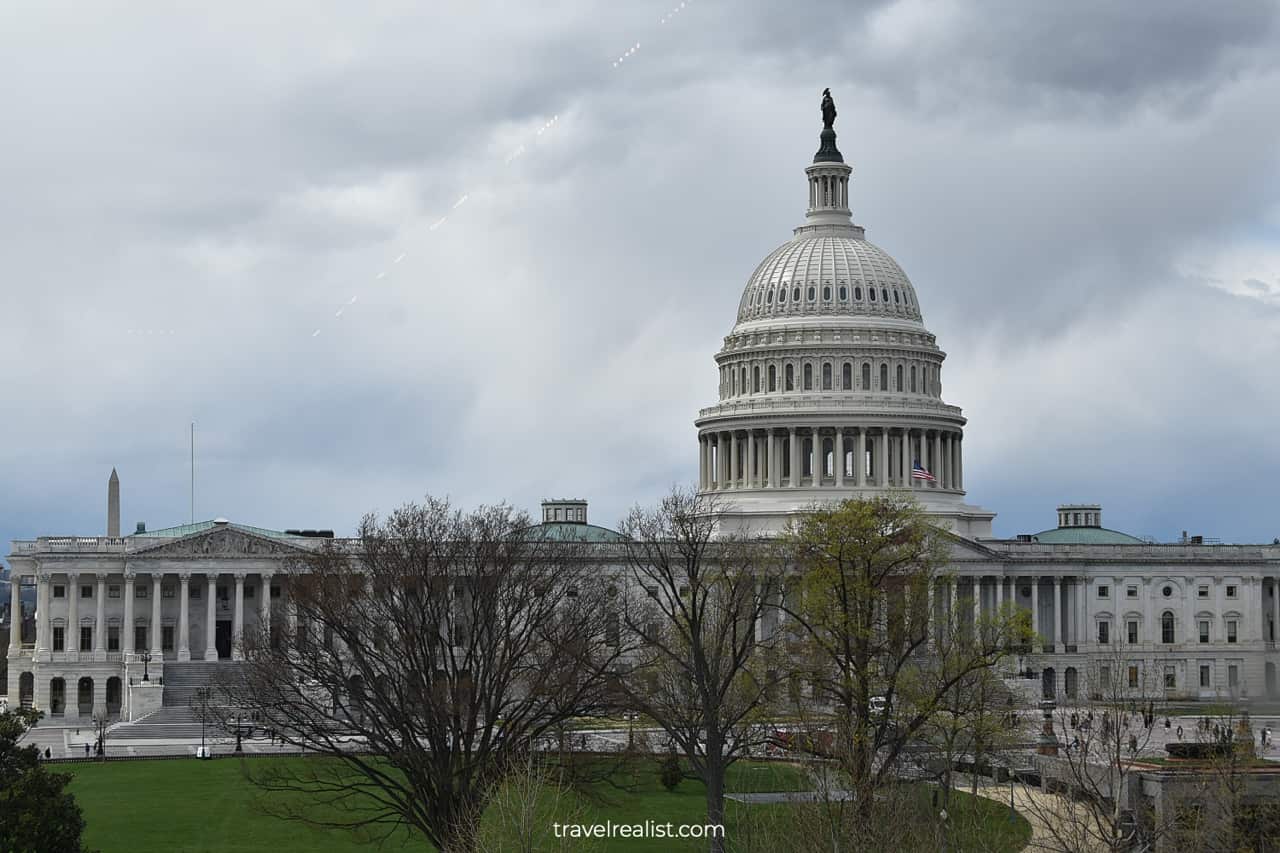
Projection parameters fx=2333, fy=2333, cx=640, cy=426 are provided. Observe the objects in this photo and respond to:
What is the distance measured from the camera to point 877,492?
168 metres

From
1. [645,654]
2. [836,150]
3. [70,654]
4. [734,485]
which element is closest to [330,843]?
[645,654]

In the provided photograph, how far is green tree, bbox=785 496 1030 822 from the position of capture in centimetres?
8031

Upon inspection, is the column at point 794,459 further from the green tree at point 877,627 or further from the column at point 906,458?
the green tree at point 877,627

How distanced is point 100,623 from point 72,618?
190cm

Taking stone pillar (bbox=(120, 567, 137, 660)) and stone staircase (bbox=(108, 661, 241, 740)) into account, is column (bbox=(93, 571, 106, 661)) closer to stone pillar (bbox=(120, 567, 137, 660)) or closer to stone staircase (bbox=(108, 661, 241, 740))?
stone pillar (bbox=(120, 567, 137, 660))

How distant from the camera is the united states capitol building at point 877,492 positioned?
548 feet

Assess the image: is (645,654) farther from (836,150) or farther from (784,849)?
(836,150)

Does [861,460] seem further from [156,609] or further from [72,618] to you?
[72,618]

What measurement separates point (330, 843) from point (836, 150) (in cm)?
11507

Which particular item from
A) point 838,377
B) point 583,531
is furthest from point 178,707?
point 838,377

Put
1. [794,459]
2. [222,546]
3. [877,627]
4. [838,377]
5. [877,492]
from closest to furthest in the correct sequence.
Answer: [877,627], [222,546], [877,492], [794,459], [838,377]

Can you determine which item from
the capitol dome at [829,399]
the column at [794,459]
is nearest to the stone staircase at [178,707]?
the capitol dome at [829,399]

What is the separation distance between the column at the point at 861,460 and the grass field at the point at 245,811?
236 ft

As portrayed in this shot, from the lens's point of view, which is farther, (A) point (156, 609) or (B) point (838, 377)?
(B) point (838, 377)
